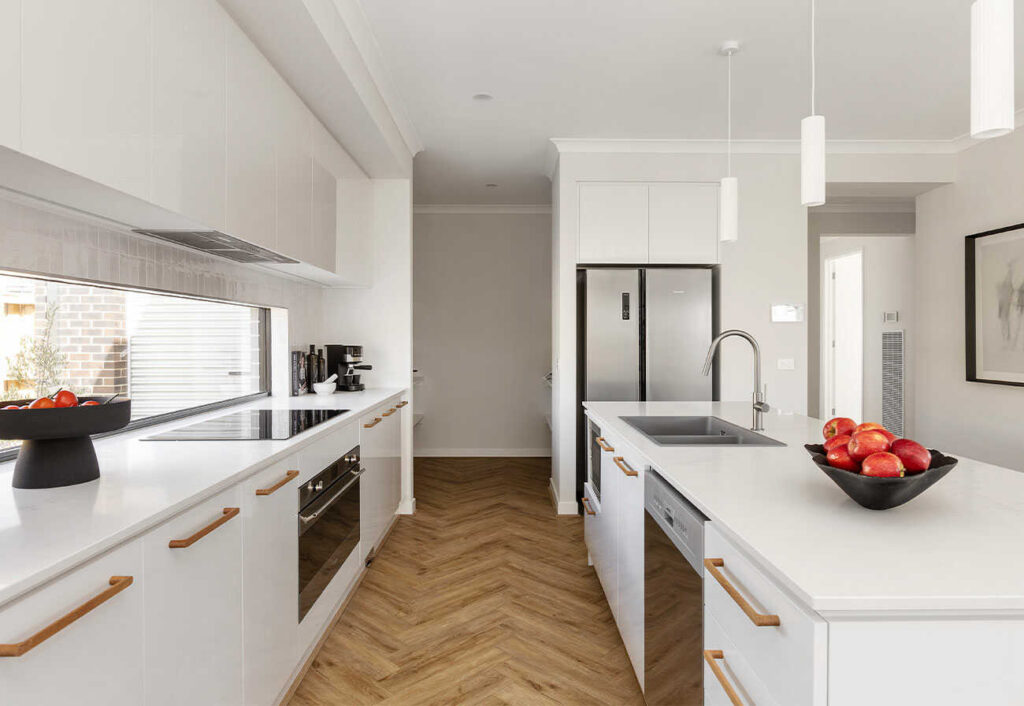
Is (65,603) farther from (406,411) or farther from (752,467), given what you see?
(406,411)

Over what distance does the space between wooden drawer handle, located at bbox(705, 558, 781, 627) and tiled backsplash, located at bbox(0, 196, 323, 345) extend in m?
1.84

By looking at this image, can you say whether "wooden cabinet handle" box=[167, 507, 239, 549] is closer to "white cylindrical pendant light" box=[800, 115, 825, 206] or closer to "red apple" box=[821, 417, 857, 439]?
"red apple" box=[821, 417, 857, 439]

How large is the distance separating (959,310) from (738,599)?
4310mm

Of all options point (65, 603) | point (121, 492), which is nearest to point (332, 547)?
point (121, 492)

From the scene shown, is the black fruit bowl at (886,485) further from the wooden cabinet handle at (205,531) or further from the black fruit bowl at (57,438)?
the black fruit bowl at (57,438)

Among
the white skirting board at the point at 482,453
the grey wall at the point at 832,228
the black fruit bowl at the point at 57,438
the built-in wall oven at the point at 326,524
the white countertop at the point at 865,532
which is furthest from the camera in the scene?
the white skirting board at the point at 482,453

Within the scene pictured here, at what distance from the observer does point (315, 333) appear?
3.89 meters

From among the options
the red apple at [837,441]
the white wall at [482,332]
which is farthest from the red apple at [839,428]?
the white wall at [482,332]

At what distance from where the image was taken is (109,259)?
6.26 ft

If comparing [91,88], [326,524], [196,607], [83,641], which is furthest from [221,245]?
[83,641]

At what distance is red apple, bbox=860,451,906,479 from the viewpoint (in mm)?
1085

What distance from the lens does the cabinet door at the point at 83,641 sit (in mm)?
850

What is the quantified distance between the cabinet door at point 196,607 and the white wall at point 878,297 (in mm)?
6723

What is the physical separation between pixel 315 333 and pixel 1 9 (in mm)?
2942
